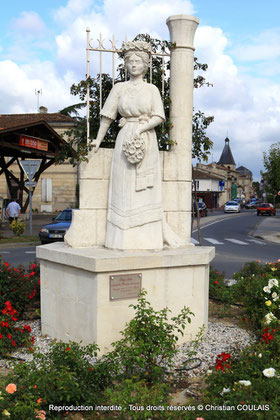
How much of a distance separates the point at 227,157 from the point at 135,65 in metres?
122

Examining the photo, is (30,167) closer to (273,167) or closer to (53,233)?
(53,233)

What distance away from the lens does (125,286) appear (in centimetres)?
487

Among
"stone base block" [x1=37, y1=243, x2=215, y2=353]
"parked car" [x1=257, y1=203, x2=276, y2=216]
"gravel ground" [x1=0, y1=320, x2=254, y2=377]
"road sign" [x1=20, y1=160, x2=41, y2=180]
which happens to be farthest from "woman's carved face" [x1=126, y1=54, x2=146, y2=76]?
"parked car" [x1=257, y1=203, x2=276, y2=216]

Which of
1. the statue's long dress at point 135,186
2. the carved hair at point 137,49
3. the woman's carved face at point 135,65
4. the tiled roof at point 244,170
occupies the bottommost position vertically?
the statue's long dress at point 135,186

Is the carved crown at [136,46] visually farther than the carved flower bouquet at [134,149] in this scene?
Yes

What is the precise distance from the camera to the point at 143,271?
5.00m

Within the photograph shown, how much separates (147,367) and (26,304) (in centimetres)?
293

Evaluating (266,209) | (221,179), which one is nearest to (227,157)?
(221,179)

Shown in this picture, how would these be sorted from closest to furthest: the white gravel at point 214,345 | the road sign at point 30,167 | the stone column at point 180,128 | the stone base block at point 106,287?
1. the white gravel at point 214,345
2. the stone base block at point 106,287
3. the stone column at point 180,128
4. the road sign at point 30,167

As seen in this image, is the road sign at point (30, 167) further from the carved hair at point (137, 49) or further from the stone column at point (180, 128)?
the carved hair at point (137, 49)

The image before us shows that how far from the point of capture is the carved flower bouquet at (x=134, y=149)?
5.30m

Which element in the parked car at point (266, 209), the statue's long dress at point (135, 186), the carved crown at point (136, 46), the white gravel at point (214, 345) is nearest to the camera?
the white gravel at point (214, 345)

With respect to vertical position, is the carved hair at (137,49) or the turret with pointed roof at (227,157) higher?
the turret with pointed roof at (227,157)

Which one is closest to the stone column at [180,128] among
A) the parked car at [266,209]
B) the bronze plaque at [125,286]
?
the bronze plaque at [125,286]
